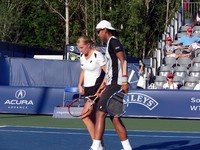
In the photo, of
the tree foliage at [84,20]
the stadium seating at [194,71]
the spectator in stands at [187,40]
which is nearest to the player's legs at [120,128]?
the stadium seating at [194,71]

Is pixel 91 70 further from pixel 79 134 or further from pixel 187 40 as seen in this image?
pixel 187 40

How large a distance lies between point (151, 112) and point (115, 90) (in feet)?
27.8

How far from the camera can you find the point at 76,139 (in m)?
14.5

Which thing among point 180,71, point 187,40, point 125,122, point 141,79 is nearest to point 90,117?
point 125,122

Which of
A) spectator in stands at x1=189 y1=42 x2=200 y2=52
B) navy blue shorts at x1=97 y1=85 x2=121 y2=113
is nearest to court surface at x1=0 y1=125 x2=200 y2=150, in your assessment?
navy blue shorts at x1=97 y1=85 x2=121 y2=113

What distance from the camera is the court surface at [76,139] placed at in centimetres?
1333

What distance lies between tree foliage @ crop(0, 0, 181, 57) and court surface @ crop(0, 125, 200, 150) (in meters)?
32.1

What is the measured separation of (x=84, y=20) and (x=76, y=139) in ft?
130

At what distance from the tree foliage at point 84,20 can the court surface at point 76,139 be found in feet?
105

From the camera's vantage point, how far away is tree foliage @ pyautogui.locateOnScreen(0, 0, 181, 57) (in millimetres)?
50062

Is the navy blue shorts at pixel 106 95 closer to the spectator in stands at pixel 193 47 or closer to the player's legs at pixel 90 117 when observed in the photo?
the player's legs at pixel 90 117

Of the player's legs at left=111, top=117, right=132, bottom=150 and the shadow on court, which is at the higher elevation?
the player's legs at left=111, top=117, right=132, bottom=150

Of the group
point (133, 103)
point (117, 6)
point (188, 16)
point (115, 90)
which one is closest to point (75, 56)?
point (188, 16)

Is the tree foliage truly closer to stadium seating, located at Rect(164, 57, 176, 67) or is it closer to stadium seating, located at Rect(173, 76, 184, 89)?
stadium seating, located at Rect(164, 57, 176, 67)
